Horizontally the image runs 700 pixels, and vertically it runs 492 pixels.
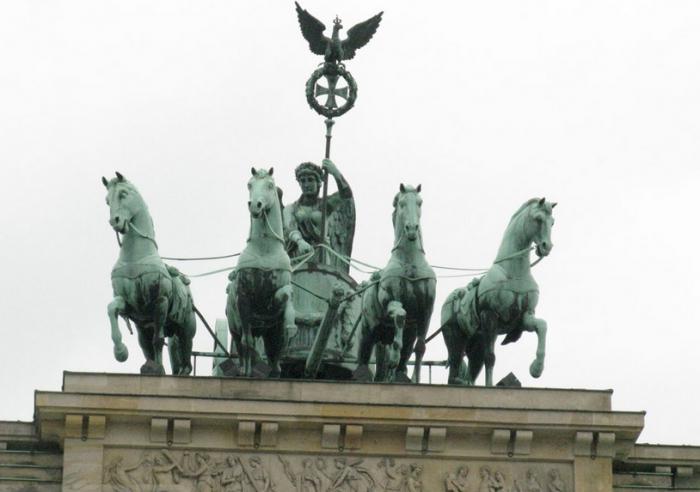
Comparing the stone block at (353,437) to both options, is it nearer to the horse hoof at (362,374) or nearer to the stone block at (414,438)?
the stone block at (414,438)

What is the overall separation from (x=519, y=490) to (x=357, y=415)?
2.31m

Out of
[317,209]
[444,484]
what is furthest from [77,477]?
[317,209]

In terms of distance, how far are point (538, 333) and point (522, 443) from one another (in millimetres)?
1852

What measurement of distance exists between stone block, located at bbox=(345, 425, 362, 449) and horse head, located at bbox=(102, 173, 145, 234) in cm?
407

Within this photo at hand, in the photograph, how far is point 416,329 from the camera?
47.4m

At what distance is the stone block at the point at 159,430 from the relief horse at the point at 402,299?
3.21m

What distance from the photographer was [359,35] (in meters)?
53.4

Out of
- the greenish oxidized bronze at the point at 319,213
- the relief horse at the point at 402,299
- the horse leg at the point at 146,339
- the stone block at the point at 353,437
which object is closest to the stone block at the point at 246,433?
the stone block at the point at 353,437

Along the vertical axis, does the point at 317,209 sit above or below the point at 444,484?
above

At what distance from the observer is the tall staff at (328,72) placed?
5247 cm

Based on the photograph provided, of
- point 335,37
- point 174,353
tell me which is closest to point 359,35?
point 335,37

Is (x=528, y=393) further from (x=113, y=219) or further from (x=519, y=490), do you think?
(x=113, y=219)

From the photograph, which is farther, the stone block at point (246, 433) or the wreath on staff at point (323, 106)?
the wreath on staff at point (323, 106)

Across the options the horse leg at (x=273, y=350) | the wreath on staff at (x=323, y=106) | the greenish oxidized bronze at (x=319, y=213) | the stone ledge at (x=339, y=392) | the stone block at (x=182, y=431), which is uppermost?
the wreath on staff at (x=323, y=106)
